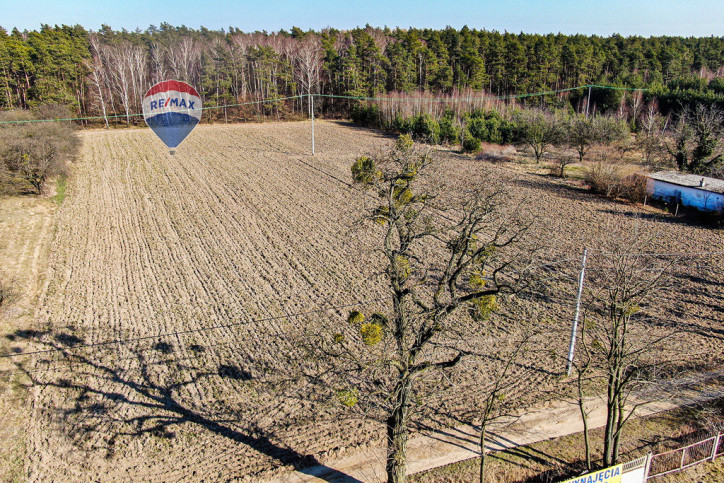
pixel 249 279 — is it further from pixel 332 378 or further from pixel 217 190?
pixel 217 190

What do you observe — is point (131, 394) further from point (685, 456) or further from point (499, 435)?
point (685, 456)

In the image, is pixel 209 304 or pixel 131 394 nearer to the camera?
pixel 131 394

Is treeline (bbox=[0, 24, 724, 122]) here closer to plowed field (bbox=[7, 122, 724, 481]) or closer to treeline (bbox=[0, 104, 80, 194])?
treeline (bbox=[0, 104, 80, 194])

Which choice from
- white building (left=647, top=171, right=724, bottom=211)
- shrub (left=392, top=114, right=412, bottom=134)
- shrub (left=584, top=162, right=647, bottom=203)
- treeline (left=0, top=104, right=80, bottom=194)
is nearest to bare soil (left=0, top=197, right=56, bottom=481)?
treeline (left=0, top=104, right=80, bottom=194)

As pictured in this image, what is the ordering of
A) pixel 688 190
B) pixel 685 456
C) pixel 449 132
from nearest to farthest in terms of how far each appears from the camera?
pixel 685 456 → pixel 688 190 → pixel 449 132

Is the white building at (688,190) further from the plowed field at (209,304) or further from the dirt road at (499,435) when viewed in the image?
the dirt road at (499,435)

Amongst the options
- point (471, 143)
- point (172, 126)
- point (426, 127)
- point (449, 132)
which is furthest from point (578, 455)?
point (172, 126)

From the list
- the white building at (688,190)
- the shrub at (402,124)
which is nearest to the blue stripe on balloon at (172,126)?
the shrub at (402,124)
